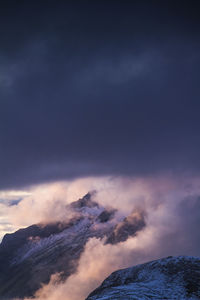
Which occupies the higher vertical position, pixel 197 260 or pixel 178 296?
pixel 197 260

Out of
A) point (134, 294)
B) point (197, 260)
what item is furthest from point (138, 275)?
point (134, 294)

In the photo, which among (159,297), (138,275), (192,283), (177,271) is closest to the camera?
(159,297)

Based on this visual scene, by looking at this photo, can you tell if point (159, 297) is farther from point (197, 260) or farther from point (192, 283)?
point (197, 260)

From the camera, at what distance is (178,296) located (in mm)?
39250

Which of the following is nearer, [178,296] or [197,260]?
[178,296]

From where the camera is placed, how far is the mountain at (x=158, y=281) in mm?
37562

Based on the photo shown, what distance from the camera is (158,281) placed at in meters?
47.0

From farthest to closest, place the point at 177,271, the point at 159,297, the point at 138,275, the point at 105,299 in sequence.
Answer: the point at 138,275 < the point at 177,271 < the point at 159,297 < the point at 105,299

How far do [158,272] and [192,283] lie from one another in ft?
26.0

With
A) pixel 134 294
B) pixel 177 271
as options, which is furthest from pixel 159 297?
pixel 177 271

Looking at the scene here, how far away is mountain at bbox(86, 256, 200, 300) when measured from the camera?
37.6 meters

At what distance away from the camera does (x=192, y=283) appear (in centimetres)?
4541

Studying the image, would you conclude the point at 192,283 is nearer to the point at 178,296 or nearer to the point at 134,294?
the point at 178,296

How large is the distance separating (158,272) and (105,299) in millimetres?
21227
